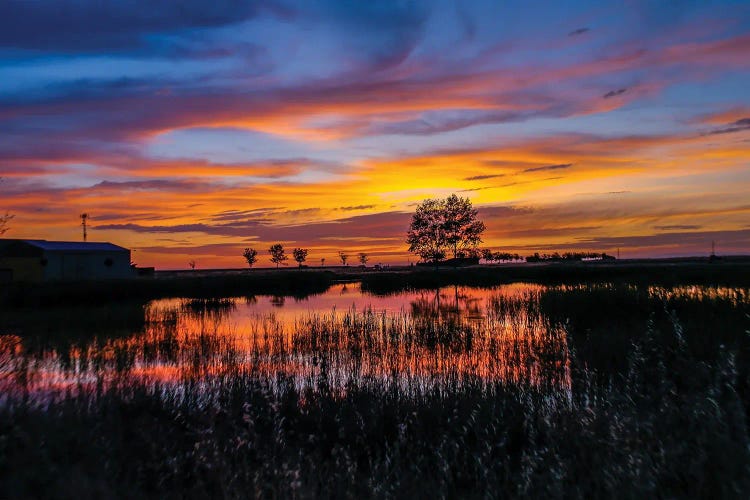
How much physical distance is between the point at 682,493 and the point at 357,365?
1171 centimetres

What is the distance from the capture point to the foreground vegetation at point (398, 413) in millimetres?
6230

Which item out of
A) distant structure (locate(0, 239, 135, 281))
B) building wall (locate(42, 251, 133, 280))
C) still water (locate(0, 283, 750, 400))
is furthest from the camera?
building wall (locate(42, 251, 133, 280))

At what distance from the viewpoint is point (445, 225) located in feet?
280

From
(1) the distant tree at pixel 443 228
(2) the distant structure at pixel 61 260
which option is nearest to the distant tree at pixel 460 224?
(1) the distant tree at pixel 443 228

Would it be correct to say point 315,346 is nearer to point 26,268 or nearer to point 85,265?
point 26,268

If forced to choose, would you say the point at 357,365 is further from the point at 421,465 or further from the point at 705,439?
the point at 705,439

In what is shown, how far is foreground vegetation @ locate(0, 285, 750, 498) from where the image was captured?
6230 millimetres

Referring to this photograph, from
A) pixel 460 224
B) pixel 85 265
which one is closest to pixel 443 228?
pixel 460 224

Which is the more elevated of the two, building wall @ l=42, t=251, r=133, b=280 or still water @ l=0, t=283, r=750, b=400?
building wall @ l=42, t=251, r=133, b=280

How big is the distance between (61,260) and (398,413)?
242 ft

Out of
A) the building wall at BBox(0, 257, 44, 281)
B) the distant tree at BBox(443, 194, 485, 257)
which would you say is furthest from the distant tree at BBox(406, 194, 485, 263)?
the building wall at BBox(0, 257, 44, 281)

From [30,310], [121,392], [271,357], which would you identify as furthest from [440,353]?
[30,310]

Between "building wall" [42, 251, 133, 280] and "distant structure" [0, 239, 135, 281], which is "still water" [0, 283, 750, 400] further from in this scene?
"building wall" [42, 251, 133, 280]

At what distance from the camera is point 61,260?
239 feet
